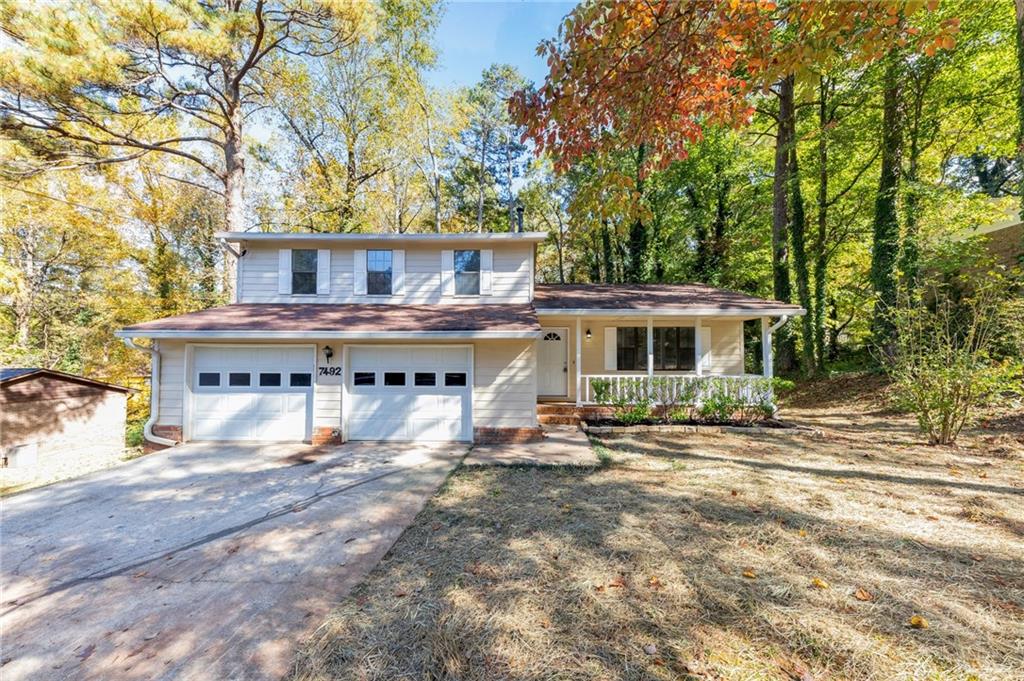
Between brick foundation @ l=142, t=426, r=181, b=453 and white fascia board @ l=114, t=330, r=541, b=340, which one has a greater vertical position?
white fascia board @ l=114, t=330, r=541, b=340

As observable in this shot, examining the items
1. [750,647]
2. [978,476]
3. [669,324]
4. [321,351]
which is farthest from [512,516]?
[669,324]

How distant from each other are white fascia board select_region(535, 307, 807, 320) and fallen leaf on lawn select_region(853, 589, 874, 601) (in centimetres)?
677

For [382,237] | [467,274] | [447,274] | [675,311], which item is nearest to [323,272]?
[382,237]

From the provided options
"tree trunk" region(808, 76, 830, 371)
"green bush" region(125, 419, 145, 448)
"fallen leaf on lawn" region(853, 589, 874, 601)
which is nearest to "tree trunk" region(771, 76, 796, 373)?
"tree trunk" region(808, 76, 830, 371)

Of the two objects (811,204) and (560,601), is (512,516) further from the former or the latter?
(811,204)

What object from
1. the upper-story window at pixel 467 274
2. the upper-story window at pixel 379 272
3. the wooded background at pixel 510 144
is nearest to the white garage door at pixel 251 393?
the upper-story window at pixel 379 272

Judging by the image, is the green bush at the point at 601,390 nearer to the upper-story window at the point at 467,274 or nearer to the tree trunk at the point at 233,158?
the upper-story window at the point at 467,274

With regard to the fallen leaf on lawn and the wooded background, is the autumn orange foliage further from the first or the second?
the fallen leaf on lawn

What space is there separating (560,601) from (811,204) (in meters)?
19.8

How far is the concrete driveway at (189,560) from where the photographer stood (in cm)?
246

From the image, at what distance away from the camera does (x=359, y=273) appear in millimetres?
9758

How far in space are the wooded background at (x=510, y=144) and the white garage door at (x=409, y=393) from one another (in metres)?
4.21

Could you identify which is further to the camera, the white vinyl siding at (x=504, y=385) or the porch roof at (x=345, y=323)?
the white vinyl siding at (x=504, y=385)

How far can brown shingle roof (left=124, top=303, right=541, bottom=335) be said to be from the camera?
24.7ft
